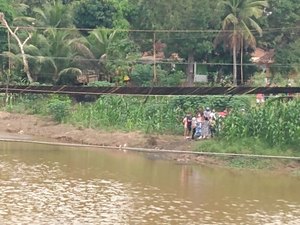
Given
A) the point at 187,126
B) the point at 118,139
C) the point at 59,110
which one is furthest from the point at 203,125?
the point at 59,110

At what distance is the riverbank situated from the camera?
76.3ft

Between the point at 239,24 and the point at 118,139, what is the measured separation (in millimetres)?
14416

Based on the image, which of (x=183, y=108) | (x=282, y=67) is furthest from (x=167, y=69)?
(x=183, y=108)

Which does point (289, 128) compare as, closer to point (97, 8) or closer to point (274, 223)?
point (274, 223)

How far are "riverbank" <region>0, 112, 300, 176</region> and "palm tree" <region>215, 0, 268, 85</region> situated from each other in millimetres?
12393

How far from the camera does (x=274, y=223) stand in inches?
619

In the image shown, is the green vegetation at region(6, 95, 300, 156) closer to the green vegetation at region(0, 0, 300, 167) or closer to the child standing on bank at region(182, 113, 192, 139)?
the green vegetation at region(0, 0, 300, 167)

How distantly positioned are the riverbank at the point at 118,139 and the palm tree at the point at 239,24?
12393 millimetres

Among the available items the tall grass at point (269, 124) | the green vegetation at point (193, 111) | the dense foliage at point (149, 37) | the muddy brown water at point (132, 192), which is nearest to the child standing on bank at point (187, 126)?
the green vegetation at point (193, 111)

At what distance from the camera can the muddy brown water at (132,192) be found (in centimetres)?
1597

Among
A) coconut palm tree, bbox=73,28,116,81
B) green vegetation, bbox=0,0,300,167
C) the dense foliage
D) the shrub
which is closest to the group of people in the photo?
green vegetation, bbox=0,0,300,167

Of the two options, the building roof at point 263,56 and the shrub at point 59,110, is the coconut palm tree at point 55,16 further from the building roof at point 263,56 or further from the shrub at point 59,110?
the building roof at point 263,56

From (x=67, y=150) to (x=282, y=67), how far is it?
1971 centimetres

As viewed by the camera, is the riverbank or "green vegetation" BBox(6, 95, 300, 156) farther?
"green vegetation" BBox(6, 95, 300, 156)
